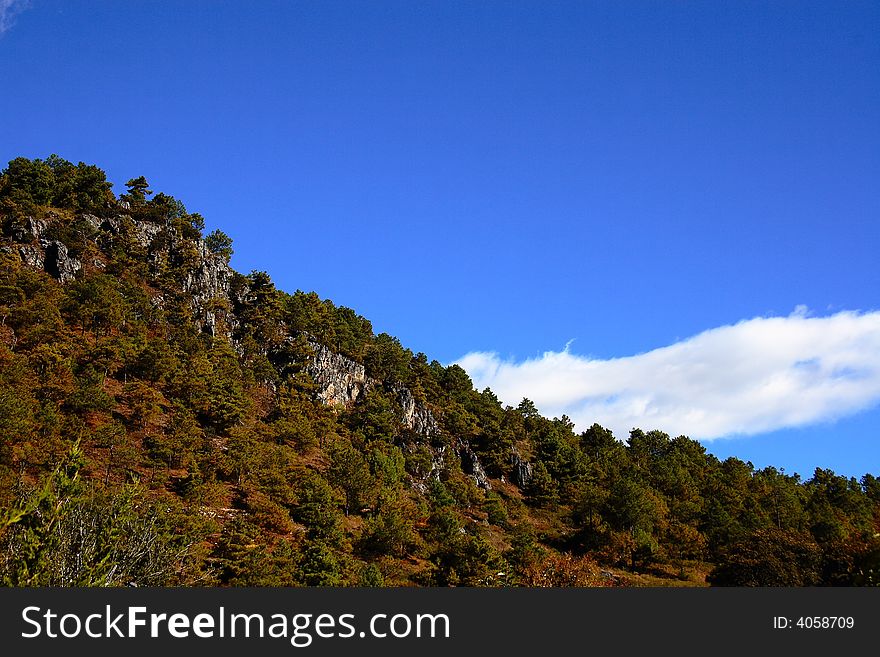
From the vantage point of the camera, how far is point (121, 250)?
105500 millimetres

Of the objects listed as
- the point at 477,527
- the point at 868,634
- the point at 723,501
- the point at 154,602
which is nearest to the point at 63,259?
the point at 477,527

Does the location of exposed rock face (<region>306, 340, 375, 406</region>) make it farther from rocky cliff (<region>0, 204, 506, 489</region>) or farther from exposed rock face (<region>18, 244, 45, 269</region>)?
exposed rock face (<region>18, 244, 45, 269</region>)

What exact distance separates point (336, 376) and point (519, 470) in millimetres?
42791

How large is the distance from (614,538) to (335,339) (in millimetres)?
69411

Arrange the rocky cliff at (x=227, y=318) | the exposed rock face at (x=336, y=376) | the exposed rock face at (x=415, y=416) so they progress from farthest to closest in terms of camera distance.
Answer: the exposed rock face at (x=415, y=416), the exposed rock face at (x=336, y=376), the rocky cliff at (x=227, y=318)

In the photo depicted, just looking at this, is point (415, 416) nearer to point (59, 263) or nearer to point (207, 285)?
point (207, 285)

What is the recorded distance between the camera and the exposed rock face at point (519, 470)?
116 m

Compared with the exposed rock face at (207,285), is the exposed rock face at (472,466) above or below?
below

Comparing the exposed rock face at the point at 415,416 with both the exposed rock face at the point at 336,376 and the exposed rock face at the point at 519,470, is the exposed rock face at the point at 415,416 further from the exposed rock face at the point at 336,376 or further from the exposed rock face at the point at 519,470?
the exposed rock face at the point at 519,470

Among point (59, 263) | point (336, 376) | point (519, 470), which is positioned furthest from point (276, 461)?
point (519, 470)

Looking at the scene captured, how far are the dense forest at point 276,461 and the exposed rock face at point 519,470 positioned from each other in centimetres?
62

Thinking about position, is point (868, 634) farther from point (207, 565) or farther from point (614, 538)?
point (614, 538)

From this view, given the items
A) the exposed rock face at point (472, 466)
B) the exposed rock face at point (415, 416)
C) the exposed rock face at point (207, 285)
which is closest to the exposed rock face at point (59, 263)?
the exposed rock face at point (207, 285)

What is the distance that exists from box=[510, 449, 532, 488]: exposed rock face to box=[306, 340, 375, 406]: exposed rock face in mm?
34099
